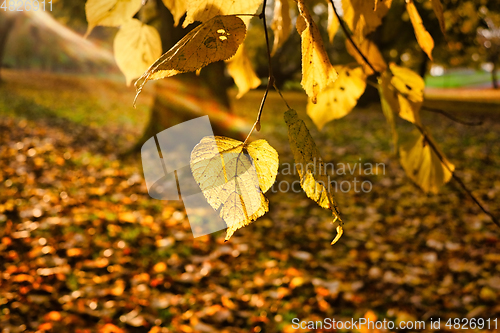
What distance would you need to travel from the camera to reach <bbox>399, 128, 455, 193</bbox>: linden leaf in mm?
779

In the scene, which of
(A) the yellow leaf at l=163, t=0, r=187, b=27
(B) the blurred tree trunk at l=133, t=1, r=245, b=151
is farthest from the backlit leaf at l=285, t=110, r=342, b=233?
(B) the blurred tree trunk at l=133, t=1, r=245, b=151

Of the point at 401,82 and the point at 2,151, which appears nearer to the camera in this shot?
the point at 401,82

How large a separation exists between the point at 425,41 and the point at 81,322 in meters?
2.08

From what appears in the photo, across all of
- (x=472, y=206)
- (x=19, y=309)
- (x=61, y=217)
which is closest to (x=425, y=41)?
(x=19, y=309)

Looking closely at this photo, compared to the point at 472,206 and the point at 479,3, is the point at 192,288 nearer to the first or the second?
the point at 472,206

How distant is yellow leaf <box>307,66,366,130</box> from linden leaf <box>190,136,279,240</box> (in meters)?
0.47

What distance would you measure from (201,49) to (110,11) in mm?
362

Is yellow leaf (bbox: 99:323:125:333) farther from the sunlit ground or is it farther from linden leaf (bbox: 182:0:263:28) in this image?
linden leaf (bbox: 182:0:263:28)

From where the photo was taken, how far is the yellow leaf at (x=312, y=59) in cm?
42

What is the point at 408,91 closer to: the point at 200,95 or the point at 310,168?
the point at 310,168

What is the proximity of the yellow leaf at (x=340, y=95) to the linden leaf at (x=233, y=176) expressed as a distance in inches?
18.5

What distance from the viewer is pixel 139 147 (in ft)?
15.9

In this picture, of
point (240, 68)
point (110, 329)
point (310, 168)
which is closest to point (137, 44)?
point (240, 68)

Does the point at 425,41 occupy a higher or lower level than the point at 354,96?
higher
